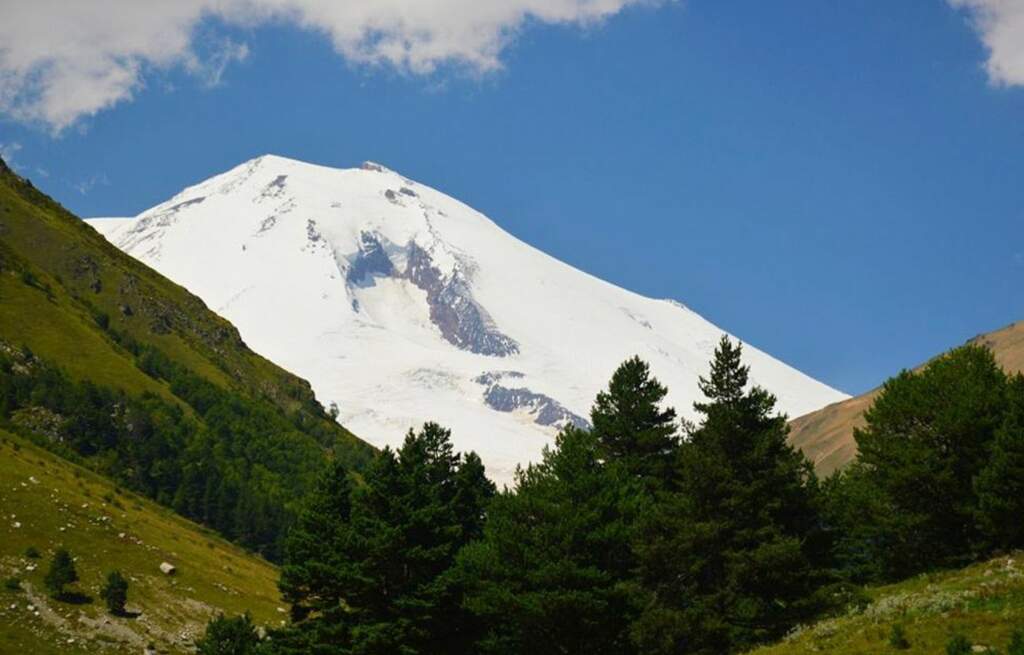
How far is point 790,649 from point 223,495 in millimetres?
129007

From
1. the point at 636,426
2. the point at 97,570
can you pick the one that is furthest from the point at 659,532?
the point at 97,570

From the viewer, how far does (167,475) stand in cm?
15638

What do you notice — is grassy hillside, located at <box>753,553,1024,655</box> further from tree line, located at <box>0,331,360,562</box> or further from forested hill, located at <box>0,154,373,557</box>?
forested hill, located at <box>0,154,373,557</box>

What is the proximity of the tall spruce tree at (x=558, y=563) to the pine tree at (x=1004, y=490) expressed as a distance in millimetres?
15551

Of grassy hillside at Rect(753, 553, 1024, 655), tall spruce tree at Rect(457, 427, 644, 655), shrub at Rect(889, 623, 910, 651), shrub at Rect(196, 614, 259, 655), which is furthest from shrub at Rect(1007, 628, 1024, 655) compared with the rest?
shrub at Rect(196, 614, 259, 655)

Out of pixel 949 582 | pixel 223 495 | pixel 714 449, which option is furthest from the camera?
pixel 223 495

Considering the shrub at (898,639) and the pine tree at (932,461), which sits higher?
the pine tree at (932,461)

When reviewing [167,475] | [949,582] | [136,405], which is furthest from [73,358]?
[949,582]

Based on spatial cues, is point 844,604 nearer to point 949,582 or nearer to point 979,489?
point 949,582

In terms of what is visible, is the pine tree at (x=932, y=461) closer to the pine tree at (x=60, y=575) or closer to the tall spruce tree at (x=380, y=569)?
the tall spruce tree at (x=380, y=569)

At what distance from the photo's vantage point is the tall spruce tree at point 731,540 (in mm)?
45031

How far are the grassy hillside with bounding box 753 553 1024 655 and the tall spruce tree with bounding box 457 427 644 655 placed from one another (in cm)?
915

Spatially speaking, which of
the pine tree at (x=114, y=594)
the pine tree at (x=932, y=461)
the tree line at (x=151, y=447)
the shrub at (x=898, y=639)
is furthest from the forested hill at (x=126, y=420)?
the shrub at (x=898, y=639)

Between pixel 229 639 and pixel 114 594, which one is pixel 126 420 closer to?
pixel 114 594
